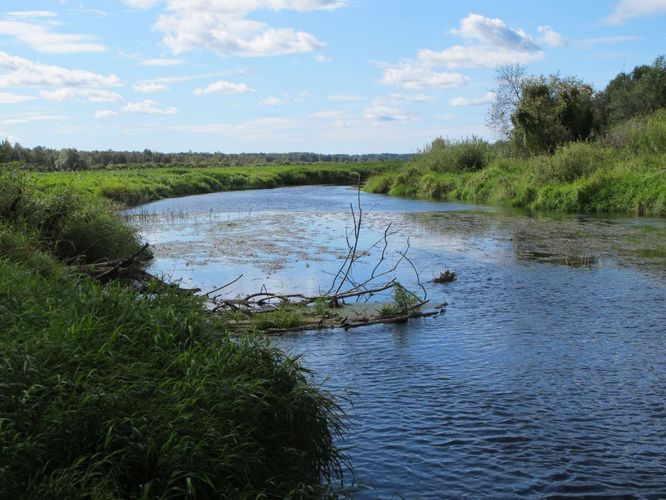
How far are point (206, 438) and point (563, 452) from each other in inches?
138

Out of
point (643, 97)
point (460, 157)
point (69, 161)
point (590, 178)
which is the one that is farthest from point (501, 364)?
point (69, 161)

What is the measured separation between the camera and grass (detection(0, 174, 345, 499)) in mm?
4164

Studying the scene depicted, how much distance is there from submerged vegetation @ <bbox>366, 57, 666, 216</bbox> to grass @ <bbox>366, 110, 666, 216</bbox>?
4 cm

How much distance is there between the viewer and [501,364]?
8867 millimetres

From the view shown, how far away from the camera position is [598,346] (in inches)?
376

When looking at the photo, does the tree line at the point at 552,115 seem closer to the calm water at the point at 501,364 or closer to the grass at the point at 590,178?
the grass at the point at 590,178

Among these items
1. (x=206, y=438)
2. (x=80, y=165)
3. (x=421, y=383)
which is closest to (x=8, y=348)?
(x=206, y=438)

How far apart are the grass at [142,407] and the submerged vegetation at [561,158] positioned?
24213 mm

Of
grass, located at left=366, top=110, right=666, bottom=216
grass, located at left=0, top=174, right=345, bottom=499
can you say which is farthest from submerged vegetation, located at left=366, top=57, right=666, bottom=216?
grass, located at left=0, top=174, right=345, bottom=499

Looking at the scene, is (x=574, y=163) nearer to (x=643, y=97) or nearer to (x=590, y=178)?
(x=590, y=178)

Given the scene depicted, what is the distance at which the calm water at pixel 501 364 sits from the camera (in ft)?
19.6

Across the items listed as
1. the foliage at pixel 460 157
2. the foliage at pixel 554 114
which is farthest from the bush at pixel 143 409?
the foliage at pixel 460 157

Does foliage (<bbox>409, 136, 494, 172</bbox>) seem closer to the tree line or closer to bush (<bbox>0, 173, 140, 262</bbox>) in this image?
the tree line

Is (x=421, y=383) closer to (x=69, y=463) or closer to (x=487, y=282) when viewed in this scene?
(x=69, y=463)
